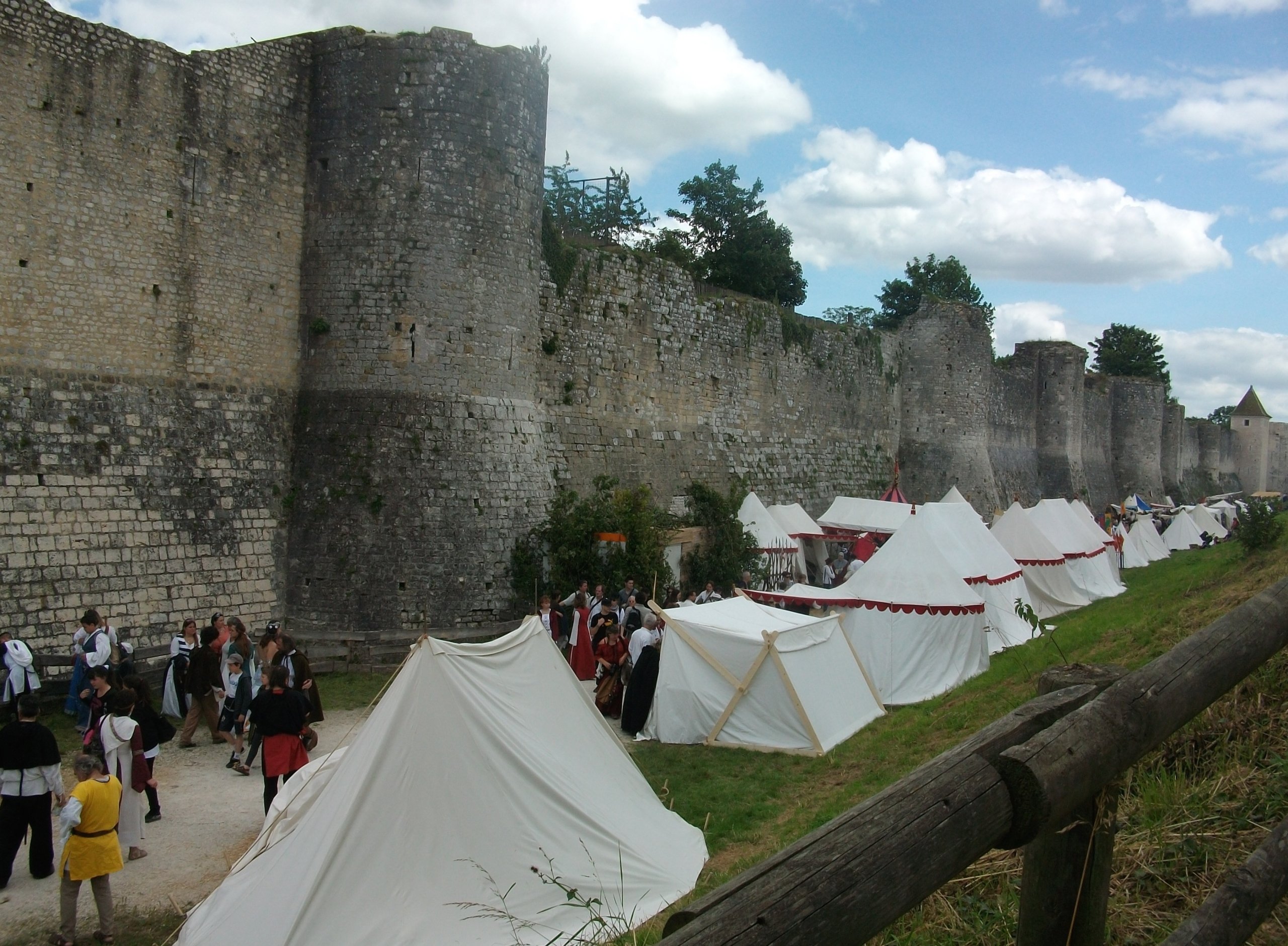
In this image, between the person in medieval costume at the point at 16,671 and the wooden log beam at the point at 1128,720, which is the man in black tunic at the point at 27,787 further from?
the wooden log beam at the point at 1128,720

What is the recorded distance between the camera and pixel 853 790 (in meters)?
7.35

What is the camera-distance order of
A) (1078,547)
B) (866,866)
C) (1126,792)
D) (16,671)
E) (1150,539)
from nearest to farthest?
(866,866) → (1126,792) → (16,671) → (1078,547) → (1150,539)

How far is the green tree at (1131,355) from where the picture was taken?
58219 mm

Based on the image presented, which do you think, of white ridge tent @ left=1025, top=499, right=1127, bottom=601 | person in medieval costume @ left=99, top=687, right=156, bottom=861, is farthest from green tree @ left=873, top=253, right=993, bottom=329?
person in medieval costume @ left=99, top=687, right=156, bottom=861

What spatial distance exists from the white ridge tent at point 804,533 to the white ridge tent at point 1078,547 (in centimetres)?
433

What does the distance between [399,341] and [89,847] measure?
8.46 meters

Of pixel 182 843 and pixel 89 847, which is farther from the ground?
pixel 89 847

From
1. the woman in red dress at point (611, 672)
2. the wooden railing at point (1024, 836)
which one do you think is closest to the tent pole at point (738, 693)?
the woman in red dress at point (611, 672)

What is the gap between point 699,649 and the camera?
9.78m

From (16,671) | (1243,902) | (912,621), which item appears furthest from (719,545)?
(1243,902)

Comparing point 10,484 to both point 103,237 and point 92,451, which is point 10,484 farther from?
point 103,237

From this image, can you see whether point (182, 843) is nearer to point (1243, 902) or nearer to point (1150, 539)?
point (1243, 902)

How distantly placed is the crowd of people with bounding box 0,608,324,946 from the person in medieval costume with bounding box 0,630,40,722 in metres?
0.01

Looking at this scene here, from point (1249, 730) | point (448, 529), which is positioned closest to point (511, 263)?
point (448, 529)
